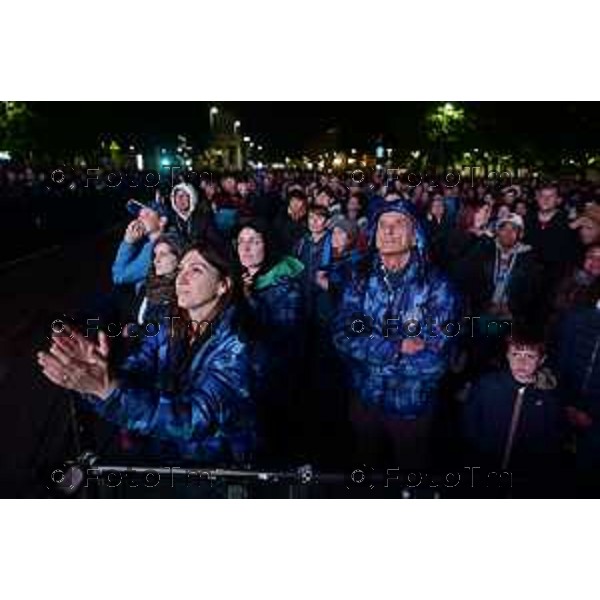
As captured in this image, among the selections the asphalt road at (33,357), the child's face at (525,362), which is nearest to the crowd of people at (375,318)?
the child's face at (525,362)

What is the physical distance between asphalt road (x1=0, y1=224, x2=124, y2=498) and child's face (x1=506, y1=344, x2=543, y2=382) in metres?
2.43

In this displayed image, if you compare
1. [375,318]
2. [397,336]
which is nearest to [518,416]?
[397,336]

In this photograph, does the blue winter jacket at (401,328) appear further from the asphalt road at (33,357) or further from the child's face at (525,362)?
the asphalt road at (33,357)

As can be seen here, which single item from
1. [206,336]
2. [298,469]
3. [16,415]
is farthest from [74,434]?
[298,469]

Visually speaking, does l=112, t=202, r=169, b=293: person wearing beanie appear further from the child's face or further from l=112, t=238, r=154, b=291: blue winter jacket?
the child's face

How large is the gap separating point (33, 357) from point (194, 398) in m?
1.19

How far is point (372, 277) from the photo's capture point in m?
5.14

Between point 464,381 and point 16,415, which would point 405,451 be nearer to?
point 464,381

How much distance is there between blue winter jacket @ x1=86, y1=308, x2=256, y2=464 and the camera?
14.2 feet

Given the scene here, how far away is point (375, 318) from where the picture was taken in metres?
5.13

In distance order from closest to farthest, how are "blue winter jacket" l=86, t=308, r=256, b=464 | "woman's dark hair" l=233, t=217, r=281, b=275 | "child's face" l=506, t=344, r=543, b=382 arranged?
"blue winter jacket" l=86, t=308, r=256, b=464
"child's face" l=506, t=344, r=543, b=382
"woman's dark hair" l=233, t=217, r=281, b=275

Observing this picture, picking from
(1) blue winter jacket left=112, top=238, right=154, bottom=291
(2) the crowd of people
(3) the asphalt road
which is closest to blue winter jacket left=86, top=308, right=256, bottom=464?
(2) the crowd of people

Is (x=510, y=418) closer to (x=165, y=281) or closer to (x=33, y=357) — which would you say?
(x=165, y=281)

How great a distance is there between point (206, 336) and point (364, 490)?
1317 mm
